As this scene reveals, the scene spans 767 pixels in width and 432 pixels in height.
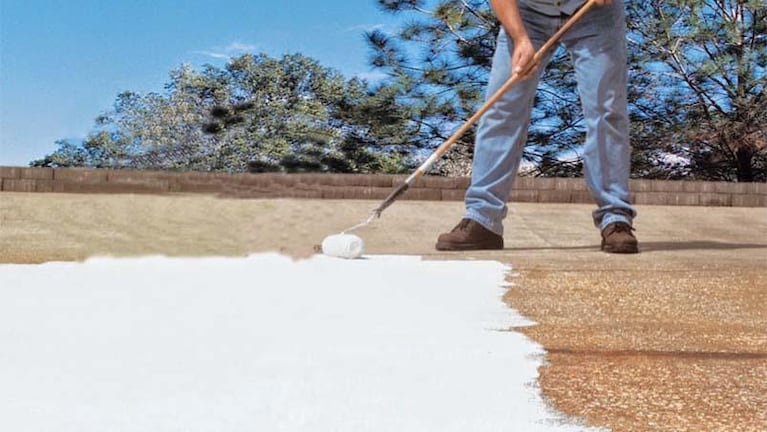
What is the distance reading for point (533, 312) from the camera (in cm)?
201

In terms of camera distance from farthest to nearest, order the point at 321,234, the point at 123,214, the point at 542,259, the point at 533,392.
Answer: the point at 123,214 < the point at 321,234 < the point at 542,259 < the point at 533,392

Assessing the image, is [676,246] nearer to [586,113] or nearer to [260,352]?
[586,113]

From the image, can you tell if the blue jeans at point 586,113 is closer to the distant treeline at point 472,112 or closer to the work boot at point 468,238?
the work boot at point 468,238

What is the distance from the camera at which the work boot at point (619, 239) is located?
3.03 metres

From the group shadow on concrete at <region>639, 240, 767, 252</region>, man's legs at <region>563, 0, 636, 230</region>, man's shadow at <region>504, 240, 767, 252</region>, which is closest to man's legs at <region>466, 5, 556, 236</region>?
man's legs at <region>563, 0, 636, 230</region>

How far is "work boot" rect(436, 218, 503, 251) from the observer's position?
10.0ft

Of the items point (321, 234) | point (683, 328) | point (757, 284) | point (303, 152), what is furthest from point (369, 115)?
point (683, 328)

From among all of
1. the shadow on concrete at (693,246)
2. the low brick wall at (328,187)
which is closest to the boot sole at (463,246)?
the shadow on concrete at (693,246)

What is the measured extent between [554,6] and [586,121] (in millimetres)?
362

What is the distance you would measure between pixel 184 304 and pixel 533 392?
893 millimetres

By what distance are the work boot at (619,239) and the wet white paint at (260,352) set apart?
686mm

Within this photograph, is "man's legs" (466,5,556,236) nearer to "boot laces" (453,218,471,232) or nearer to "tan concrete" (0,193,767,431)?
"boot laces" (453,218,471,232)

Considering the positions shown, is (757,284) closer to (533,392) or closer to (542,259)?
(542,259)

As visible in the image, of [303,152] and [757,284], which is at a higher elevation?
[303,152]
